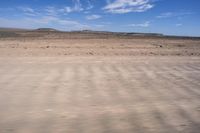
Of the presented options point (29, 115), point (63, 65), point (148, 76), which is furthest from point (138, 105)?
point (63, 65)

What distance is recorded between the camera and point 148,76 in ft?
30.9

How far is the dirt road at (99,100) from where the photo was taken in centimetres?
496

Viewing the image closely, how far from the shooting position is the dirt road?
4.96 meters

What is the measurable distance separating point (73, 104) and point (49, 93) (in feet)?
3.51

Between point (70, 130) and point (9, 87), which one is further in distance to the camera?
point (9, 87)

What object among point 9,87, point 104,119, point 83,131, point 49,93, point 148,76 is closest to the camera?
point 83,131

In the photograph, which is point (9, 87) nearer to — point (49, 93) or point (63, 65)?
point (49, 93)

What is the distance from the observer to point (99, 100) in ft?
21.3

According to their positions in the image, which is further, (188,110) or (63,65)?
(63,65)

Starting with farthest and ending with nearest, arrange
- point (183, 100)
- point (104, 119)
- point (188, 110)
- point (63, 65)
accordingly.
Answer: point (63, 65), point (183, 100), point (188, 110), point (104, 119)

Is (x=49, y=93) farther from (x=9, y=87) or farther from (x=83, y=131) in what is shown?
(x=83, y=131)

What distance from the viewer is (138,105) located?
612 centimetres

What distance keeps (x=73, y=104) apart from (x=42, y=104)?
2.05ft

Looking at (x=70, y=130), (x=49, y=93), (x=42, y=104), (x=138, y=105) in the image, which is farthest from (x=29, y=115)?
(x=138, y=105)
